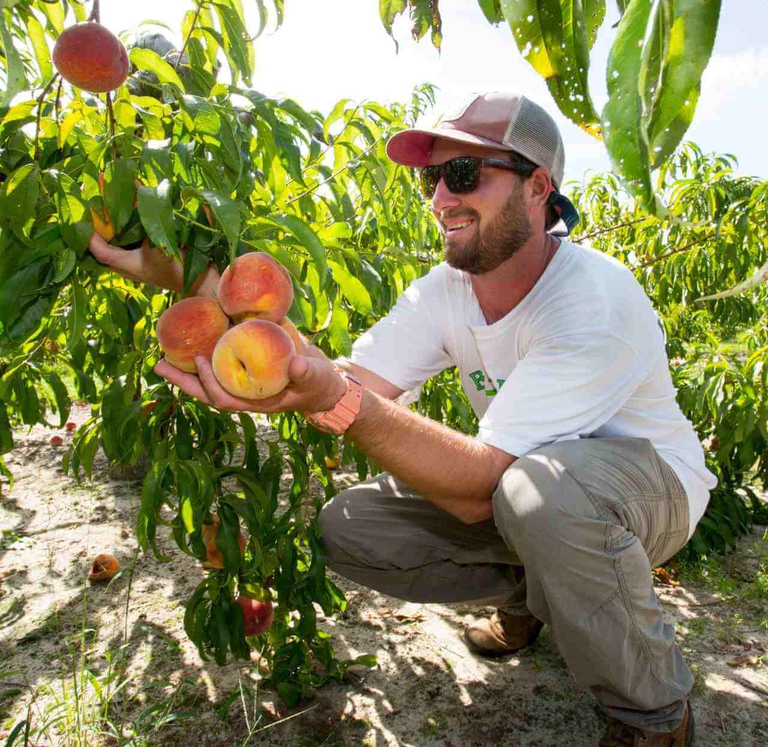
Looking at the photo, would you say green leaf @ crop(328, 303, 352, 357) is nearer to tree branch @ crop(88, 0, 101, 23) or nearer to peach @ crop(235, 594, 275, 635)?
tree branch @ crop(88, 0, 101, 23)

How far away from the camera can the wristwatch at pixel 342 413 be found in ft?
4.83

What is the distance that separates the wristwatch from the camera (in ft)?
4.83

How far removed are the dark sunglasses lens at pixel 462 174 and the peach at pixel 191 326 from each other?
97 centimetres

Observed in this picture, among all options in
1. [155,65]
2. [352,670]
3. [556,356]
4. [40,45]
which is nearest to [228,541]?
[352,670]

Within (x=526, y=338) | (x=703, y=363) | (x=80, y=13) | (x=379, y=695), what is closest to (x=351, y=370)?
(x=526, y=338)

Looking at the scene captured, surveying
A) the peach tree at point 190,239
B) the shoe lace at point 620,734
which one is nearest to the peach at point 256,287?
the peach tree at point 190,239

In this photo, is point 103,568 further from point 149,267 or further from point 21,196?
point 21,196

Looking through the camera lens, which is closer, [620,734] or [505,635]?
[620,734]

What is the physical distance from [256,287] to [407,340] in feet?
3.31

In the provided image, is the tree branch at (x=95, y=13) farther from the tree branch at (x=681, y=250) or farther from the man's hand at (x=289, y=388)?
the tree branch at (x=681, y=250)

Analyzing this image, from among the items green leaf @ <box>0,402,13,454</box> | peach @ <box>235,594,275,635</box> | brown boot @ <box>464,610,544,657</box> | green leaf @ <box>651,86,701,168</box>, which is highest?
green leaf @ <box>651,86,701,168</box>

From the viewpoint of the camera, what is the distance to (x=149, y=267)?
1226mm

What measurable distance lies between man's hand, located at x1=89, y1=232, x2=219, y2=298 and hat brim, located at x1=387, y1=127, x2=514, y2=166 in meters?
0.86

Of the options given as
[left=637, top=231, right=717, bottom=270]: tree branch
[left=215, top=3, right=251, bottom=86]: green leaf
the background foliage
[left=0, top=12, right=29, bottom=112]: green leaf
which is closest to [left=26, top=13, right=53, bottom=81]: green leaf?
the background foliage
